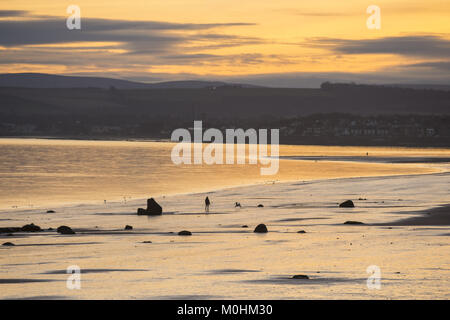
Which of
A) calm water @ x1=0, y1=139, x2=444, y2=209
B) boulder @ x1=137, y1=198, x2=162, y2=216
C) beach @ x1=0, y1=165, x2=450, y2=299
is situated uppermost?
calm water @ x1=0, y1=139, x2=444, y2=209

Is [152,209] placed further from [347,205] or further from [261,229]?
[347,205]

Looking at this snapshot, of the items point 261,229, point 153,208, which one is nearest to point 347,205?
point 153,208

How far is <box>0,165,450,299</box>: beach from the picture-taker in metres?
16.5

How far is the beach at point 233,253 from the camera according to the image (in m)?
16.5

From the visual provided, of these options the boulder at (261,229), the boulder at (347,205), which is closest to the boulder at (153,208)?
the boulder at (261,229)

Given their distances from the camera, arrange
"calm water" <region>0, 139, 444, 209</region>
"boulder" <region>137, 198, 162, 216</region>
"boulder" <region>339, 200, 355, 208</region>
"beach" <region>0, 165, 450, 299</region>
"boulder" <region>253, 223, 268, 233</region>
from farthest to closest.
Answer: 1. "calm water" <region>0, 139, 444, 209</region>
2. "boulder" <region>339, 200, 355, 208</region>
3. "boulder" <region>137, 198, 162, 216</region>
4. "boulder" <region>253, 223, 268, 233</region>
5. "beach" <region>0, 165, 450, 299</region>

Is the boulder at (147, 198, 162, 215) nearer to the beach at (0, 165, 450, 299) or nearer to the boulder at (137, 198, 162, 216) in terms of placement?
the boulder at (137, 198, 162, 216)

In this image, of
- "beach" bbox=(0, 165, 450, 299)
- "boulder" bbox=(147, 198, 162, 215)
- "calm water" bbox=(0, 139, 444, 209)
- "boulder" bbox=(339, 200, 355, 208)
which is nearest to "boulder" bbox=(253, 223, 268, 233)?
"beach" bbox=(0, 165, 450, 299)

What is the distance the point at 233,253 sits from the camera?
2169 cm

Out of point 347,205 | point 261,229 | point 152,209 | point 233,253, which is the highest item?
point 347,205

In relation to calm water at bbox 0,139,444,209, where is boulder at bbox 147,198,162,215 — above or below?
below

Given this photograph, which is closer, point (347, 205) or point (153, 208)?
point (153, 208)

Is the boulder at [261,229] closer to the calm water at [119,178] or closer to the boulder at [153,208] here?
the boulder at [153,208]
